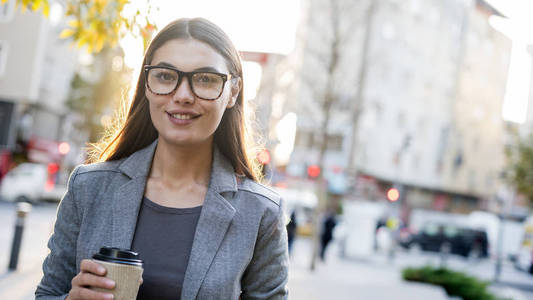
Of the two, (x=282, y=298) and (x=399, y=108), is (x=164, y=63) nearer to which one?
(x=282, y=298)

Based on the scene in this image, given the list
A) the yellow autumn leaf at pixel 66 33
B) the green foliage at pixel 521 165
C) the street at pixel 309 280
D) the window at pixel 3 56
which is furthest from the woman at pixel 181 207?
the window at pixel 3 56

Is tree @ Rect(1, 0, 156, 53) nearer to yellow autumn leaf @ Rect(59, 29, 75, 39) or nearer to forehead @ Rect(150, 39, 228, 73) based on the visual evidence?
yellow autumn leaf @ Rect(59, 29, 75, 39)

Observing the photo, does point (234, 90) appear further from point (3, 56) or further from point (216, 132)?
point (3, 56)

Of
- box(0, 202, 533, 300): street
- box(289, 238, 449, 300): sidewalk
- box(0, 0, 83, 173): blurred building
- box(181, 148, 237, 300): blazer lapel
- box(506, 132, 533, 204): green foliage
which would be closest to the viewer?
box(181, 148, 237, 300): blazer lapel

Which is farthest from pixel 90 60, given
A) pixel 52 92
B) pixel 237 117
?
pixel 237 117

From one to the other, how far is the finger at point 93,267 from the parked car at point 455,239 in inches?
1434

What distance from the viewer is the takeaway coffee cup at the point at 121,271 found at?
1.80 meters

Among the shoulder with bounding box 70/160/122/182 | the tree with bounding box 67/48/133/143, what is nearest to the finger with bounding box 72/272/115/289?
the shoulder with bounding box 70/160/122/182

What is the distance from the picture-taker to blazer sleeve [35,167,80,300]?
2.21 metres

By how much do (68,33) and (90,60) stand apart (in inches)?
1508

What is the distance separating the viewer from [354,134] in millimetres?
25188

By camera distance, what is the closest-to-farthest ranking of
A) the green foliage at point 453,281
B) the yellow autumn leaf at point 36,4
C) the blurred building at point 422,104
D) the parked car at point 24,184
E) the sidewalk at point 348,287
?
the yellow autumn leaf at point 36,4 → the sidewalk at point 348,287 → the green foliage at point 453,281 → the parked car at point 24,184 → the blurred building at point 422,104

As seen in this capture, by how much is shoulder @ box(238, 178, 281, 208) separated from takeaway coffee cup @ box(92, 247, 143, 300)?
699 millimetres

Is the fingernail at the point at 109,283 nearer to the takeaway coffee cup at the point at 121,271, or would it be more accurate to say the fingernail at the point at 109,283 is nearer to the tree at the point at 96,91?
the takeaway coffee cup at the point at 121,271
